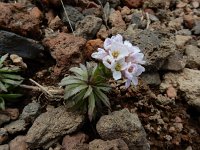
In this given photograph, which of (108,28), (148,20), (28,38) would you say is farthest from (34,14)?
(148,20)

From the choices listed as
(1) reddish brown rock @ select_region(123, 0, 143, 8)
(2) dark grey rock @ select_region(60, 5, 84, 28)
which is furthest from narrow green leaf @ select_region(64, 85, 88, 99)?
(1) reddish brown rock @ select_region(123, 0, 143, 8)

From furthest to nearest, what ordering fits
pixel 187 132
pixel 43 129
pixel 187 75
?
pixel 187 75
pixel 187 132
pixel 43 129

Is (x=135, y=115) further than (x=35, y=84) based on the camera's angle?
No

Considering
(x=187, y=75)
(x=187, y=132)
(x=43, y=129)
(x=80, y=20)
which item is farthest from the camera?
(x=80, y=20)

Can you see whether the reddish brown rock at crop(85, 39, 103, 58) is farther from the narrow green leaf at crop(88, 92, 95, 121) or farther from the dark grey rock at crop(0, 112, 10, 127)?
the dark grey rock at crop(0, 112, 10, 127)

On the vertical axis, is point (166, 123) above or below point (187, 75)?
below

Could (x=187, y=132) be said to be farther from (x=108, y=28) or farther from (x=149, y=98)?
(x=108, y=28)

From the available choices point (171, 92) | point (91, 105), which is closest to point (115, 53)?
point (91, 105)
